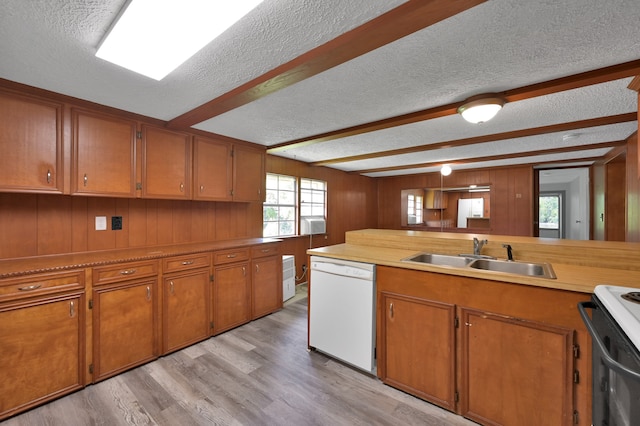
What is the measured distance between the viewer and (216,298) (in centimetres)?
288

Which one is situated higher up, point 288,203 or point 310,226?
point 288,203

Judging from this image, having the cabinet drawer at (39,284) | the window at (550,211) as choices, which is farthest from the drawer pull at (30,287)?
the window at (550,211)

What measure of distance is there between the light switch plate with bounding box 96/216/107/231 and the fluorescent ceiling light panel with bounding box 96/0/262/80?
5.11 feet

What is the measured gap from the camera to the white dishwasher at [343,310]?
215 centimetres

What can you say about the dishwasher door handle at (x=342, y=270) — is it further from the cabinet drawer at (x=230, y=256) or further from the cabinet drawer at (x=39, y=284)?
the cabinet drawer at (x=39, y=284)

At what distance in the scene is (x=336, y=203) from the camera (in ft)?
19.5

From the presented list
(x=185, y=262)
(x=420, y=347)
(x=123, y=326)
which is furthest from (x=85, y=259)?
(x=420, y=347)

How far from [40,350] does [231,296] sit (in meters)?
1.50

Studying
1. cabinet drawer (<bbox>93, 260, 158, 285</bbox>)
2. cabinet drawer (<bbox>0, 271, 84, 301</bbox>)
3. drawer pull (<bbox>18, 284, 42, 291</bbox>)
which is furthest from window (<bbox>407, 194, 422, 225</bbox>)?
drawer pull (<bbox>18, 284, 42, 291</bbox>)

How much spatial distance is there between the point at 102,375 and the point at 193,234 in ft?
5.07

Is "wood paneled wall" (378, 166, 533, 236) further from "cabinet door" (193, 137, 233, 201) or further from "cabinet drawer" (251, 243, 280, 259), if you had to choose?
"cabinet door" (193, 137, 233, 201)

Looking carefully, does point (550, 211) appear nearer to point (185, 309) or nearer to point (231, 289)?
point (231, 289)

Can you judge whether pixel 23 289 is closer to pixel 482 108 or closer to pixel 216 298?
pixel 216 298

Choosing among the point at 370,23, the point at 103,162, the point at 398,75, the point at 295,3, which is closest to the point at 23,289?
the point at 103,162
